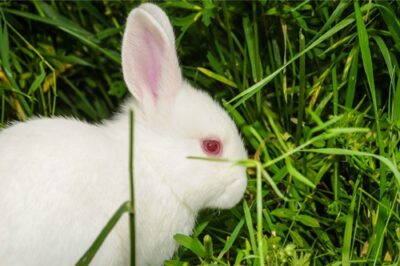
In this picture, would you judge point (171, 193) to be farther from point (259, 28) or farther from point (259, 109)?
point (259, 28)

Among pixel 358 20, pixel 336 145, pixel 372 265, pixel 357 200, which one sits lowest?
pixel 372 265

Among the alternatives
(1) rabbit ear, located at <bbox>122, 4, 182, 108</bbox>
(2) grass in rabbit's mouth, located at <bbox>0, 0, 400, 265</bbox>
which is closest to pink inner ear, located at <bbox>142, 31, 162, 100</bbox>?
(1) rabbit ear, located at <bbox>122, 4, 182, 108</bbox>

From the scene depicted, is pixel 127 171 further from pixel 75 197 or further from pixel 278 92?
pixel 278 92

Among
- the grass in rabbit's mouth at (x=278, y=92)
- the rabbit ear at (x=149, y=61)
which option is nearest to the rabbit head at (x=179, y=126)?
the rabbit ear at (x=149, y=61)

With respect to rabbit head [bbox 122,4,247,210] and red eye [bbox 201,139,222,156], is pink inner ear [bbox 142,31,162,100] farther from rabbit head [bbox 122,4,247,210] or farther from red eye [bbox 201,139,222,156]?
red eye [bbox 201,139,222,156]

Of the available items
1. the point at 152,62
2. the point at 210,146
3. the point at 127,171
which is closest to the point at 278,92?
the point at 210,146

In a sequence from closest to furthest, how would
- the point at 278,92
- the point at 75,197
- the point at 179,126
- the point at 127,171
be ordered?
the point at 75,197, the point at 127,171, the point at 179,126, the point at 278,92

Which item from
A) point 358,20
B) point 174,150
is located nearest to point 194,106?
point 174,150
